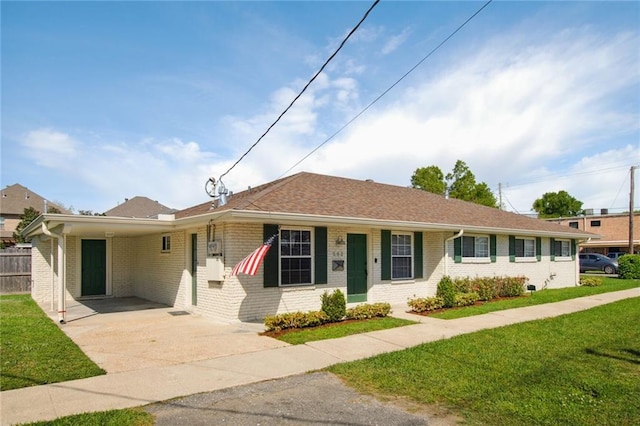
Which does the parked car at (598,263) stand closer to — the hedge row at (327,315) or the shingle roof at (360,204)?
the shingle roof at (360,204)

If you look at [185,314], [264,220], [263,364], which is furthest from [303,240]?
[263,364]

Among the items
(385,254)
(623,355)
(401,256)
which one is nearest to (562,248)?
(401,256)

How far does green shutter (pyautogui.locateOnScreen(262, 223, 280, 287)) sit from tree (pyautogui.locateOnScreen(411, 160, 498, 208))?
88.5ft

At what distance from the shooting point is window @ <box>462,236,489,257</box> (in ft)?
49.0

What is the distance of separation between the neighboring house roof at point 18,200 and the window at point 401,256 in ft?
117

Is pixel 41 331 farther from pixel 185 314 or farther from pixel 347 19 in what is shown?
pixel 347 19

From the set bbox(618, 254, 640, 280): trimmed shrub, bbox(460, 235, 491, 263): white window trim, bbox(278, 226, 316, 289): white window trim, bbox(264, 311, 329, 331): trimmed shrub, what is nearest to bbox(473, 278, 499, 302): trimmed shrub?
bbox(460, 235, 491, 263): white window trim

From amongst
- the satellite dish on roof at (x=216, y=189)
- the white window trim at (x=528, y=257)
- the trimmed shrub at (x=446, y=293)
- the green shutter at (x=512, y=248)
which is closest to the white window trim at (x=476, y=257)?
the green shutter at (x=512, y=248)

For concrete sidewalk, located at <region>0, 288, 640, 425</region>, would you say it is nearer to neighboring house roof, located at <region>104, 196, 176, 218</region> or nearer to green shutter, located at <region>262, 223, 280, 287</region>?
green shutter, located at <region>262, 223, 280, 287</region>

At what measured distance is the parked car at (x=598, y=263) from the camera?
28403mm

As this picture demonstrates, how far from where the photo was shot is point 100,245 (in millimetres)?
15359

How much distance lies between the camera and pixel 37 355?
264 inches

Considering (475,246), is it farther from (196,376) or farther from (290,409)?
(290,409)

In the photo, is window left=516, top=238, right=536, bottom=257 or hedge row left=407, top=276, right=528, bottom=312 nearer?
hedge row left=407, top=276, right=528, bottom=312
